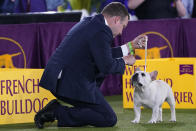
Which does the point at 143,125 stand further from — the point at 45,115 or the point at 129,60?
the point at 45,115

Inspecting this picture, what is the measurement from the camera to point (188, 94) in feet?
19.2

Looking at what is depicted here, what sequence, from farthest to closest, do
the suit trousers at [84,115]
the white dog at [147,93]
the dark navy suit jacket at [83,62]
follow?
the white dog at [147,93] < the suit trousers at [84,115] < the dark navy suit jacket at [83,62]

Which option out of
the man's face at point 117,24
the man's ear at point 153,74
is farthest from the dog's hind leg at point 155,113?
the man's face at point 117,24

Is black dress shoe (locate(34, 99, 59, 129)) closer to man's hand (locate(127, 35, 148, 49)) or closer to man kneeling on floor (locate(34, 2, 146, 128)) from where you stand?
man kneeling on floor (locate(34, 2, 146, 128))

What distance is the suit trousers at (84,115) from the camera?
469cm

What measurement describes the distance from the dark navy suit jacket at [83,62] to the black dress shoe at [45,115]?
15 cm

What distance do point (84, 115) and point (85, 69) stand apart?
0.41m

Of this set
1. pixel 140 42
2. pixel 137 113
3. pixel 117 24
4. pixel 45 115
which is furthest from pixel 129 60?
pixel 45 115

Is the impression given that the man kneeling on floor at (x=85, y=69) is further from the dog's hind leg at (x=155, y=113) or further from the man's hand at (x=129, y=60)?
the dog's hind leg at (x=155, y=113)

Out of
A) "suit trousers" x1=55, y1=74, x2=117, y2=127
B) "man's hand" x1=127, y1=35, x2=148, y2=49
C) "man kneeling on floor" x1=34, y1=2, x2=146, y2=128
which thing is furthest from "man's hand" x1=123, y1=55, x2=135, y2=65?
"suit trousers" x1=55, y1=74, x2=117, y2=127

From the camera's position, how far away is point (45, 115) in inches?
186

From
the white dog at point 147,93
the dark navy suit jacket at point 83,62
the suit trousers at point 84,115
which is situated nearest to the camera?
the dark navy suit jacket at point 83,62

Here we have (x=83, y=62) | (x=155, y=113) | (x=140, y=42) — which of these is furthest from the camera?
(x=155, y=113)

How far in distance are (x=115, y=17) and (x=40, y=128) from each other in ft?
3.93
